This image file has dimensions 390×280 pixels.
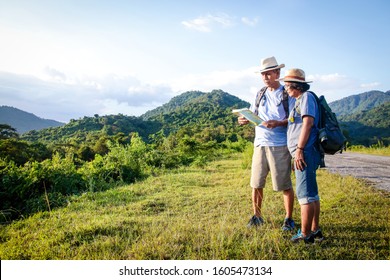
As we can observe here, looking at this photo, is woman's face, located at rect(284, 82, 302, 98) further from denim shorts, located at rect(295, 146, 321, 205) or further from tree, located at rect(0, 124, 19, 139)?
tree, located at rect(0, 124, 19, 139)

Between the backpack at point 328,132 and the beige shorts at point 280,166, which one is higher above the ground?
the backpack at point 328,132

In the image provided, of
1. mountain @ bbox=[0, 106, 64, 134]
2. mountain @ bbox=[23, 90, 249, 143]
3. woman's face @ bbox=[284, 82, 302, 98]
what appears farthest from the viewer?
mountain @ bbox=[0, 106, 64, 134]

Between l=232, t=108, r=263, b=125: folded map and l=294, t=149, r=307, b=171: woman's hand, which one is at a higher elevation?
l=232, t=108, r=263, b=125: folded map

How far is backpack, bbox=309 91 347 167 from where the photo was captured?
9.78ft

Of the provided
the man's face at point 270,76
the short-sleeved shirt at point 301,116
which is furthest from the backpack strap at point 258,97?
the short-sleeved shirt at point 301,116

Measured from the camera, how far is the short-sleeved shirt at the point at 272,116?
11.8 feet

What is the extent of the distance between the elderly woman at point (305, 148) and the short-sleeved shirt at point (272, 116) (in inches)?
13.6

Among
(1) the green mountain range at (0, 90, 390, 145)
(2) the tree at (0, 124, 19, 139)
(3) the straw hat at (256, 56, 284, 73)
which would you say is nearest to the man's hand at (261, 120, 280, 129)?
(3) the straw hat at (256, 56, 284, 73)

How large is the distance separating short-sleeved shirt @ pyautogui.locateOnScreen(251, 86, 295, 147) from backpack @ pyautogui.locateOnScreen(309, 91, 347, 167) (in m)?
0.49

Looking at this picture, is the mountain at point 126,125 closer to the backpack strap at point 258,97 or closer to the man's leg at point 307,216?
the backpack strap at point 258,97

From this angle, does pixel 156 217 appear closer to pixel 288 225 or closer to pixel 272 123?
pixel 288 225
